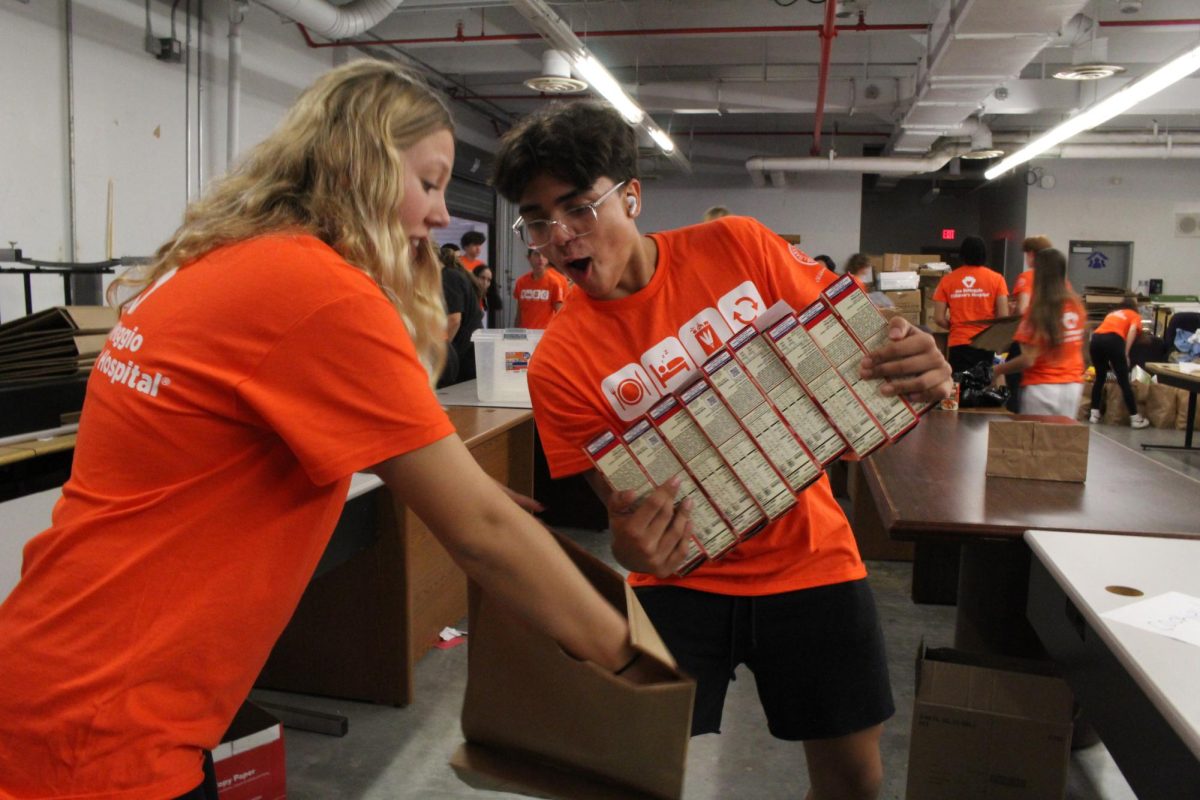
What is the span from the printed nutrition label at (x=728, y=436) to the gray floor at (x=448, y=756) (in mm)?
1389

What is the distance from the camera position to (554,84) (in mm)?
6902

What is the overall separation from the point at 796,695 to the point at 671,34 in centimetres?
677

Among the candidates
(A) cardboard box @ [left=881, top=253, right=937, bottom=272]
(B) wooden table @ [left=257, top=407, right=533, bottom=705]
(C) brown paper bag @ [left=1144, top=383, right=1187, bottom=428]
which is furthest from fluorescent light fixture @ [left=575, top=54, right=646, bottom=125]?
(C) brown paper bag @ [left=1144, top=383, right=1187, bottom=428]

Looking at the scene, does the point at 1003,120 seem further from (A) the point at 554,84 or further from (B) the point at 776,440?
(B) the point at 776,440

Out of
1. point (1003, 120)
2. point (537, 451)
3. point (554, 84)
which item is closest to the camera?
point (537, 451)

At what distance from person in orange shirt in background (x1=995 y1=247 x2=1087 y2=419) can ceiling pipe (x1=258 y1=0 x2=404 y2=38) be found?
4.19 m

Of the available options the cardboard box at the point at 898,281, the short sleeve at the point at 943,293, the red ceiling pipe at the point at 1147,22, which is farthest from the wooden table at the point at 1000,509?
the cardboard box at the point at 898,281

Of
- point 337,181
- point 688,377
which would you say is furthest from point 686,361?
point 337,181

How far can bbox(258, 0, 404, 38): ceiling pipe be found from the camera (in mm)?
5176

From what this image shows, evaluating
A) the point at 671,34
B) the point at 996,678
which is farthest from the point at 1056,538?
the point at 671,34

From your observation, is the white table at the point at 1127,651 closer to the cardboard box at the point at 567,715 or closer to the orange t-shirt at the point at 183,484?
the cardboard box at the point at 567,715

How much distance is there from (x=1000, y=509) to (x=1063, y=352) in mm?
2832

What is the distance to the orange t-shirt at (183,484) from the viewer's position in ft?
2.64

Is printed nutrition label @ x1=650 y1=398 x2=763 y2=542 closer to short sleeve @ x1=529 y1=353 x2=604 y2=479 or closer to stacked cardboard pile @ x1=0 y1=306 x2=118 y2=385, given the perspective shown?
short sleeve @ x1=529 y1=353 x2=604 y2=479
